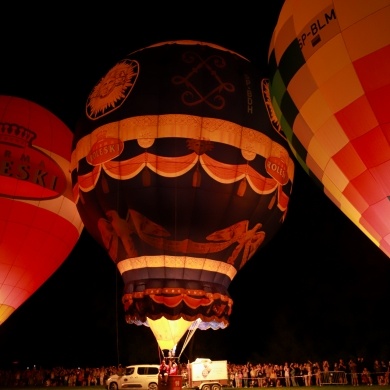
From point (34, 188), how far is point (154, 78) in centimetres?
391

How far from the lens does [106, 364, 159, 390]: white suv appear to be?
48.1ft

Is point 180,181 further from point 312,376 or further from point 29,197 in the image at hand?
point 312,376

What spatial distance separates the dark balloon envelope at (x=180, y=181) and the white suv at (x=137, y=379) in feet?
15.1

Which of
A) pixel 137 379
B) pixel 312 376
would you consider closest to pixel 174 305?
pixel 137 379

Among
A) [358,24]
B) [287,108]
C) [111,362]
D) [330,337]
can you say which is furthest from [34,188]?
[111,362]

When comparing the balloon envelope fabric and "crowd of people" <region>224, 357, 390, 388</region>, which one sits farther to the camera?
"crowd of people" <region>224, 357, 390, 388</region>

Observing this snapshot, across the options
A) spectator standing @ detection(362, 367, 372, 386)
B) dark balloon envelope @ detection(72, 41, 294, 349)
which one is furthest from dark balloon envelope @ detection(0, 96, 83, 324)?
spectator standing @ detection(362, 367, 372, 386)

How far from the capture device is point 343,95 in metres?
7.80

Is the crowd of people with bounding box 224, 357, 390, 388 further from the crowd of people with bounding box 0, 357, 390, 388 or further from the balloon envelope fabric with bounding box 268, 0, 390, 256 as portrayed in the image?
the balloon envelope fabric with bounding box 268, 0, 390, 256

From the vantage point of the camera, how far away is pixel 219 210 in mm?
10664

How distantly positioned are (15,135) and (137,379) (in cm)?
662

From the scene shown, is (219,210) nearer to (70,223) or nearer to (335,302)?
(70,223)

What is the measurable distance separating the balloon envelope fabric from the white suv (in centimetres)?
789

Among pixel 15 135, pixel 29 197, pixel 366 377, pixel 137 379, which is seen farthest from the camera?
pixel 137 379
